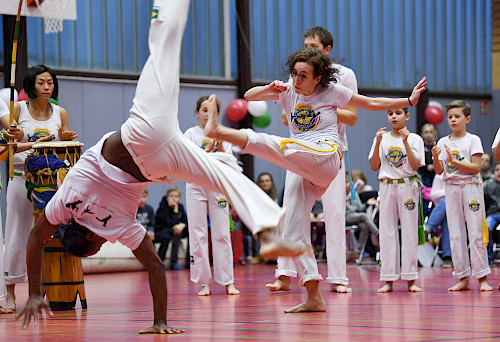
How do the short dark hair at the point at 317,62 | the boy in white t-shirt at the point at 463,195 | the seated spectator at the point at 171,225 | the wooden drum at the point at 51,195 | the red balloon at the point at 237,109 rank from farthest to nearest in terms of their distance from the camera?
1. the red balloon at the point at 237,109
2. the seated spectator at the point at 171,225
3. the boy in white t-shirt at the point at 463,195
4. the wooden drum at the point at 51,195
5. the short dark hair at the point at 317,62

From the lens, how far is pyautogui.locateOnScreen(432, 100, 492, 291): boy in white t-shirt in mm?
6746

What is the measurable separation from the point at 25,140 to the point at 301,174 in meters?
2.32

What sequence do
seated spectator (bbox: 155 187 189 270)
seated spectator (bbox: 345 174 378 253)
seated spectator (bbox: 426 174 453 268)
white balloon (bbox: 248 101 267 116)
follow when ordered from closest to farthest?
seated spectator (bbox: 426 174 453 268), seated spectator (bbox: 155 187 189 270), seated spectator (bbox: 345 174 378 253), white balloon (bbox: 248 101 267 116)

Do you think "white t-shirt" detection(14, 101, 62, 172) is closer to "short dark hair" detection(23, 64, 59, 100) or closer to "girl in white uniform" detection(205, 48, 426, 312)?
"short dark hair" detection(23, 64, 59, 100)

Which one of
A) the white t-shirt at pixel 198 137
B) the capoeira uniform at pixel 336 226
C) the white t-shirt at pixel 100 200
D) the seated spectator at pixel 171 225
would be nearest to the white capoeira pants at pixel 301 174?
the white t-shirt at pixel 100 200

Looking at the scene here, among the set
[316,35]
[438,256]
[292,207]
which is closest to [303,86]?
[292,207]

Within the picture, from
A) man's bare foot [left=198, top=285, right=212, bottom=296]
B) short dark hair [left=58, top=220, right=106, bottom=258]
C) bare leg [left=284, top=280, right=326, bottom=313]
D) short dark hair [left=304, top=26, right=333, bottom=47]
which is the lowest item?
man's bare foot [left=198, top=285, right=212, bottom=296]

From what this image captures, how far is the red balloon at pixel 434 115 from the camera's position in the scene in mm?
13500

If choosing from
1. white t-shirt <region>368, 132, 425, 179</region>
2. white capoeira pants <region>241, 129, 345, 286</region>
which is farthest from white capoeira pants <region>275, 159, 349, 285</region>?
white capoeira pants <region>241, 129, 345, 286</region>

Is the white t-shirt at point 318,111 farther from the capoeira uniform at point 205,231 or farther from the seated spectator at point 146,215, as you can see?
the seated spectator at point 146,215

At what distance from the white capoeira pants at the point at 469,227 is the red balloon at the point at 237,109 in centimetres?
560

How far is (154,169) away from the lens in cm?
418

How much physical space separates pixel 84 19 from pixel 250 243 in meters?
4.12

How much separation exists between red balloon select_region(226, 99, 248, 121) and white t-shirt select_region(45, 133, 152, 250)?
7684 millimetres
